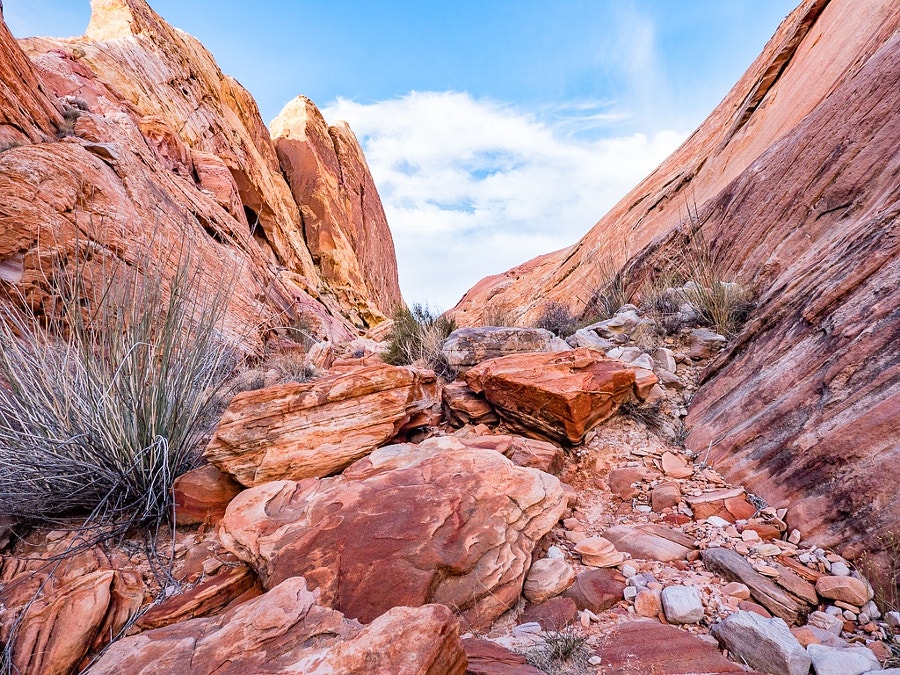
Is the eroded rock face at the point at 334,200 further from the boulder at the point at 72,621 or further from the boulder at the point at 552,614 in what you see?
the boulder at the point at 552,614

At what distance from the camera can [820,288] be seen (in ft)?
8.80

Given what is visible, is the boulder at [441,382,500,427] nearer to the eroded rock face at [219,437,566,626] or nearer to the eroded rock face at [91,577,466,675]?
the eroded rock face at [219,437,566,626]

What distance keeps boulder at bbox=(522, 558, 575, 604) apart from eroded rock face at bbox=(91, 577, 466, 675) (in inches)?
25.5

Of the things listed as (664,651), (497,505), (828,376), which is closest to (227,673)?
(497,505)

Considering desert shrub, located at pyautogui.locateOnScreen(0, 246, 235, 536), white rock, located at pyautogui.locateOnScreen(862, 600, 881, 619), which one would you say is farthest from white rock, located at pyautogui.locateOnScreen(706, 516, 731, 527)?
desert shrub, located at pyautogui.locateOnScreen(0, 246, 235, 536)

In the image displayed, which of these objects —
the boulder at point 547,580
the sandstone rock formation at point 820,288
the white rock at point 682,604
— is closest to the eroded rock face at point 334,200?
the sandstone rock formation at point 820,288

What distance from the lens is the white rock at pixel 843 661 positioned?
120 cm

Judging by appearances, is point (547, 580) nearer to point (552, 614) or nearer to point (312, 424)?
point (552, 614)

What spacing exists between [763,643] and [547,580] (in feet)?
2.46

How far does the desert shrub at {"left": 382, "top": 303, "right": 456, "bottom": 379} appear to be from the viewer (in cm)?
454

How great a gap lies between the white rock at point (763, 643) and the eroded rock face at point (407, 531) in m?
0.75

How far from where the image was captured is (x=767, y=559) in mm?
1741

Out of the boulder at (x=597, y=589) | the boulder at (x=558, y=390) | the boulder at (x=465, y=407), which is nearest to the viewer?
the boulder at (x=597, y=589)

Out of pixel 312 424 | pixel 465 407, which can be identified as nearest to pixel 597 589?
pixel 465 407
